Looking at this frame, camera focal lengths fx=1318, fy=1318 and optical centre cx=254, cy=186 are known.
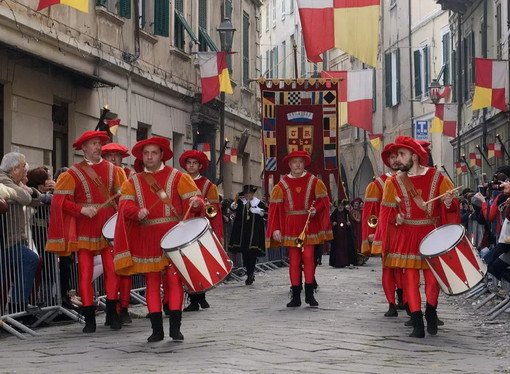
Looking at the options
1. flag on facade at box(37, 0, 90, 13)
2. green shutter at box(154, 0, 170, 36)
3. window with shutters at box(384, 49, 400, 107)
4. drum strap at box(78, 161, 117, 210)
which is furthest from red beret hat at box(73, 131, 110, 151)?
window with shutters at box(384, 49, 400, 107)

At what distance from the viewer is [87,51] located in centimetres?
2228

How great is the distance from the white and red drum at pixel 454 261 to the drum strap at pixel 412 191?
50 centimetres

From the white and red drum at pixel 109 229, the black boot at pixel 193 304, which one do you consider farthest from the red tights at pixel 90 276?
the black boot at pixel 193 304

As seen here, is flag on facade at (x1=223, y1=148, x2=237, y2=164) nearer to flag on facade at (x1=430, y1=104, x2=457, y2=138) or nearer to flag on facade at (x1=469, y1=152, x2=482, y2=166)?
flag on facade at (x1=469, y1=152, x2=482, y2=166)

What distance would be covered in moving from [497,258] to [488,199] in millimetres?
2833

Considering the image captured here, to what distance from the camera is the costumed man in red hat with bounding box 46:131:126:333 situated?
1197cm

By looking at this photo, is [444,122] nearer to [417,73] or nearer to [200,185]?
[417,73]

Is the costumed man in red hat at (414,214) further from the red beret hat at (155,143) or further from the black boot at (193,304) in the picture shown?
the black boot at (193,304)

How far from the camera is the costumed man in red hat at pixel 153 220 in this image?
10.6 metres

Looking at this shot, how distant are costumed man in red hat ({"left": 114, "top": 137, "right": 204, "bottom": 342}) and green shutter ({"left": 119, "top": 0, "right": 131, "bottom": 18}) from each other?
12.7 m

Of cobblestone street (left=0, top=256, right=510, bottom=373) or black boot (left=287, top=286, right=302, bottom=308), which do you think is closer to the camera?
cobblestone street (left=0, top=256, right=510, bottom=373)

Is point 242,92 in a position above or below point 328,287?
above

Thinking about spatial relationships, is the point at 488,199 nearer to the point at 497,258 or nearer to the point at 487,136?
the point at 497,258

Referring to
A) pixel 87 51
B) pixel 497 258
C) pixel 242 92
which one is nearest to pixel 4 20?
pixel 87 51
